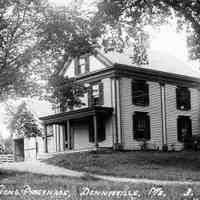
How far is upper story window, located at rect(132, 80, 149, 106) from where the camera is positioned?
3106 centimetres

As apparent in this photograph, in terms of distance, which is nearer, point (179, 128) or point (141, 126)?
point (141, 126)

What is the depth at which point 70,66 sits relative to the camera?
34.3 metres

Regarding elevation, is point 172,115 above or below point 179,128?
above

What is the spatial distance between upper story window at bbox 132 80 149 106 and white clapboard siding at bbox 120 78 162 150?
309 millimetres

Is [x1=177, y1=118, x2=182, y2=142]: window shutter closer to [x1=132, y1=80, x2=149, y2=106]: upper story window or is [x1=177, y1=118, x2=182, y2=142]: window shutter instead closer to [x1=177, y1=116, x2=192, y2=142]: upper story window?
[x1=177, y1=116, x2=192, y2=142]: upper story window

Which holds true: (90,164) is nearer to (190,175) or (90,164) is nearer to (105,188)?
(190,175)

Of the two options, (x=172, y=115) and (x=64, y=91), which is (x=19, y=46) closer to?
(x=64, y=91)

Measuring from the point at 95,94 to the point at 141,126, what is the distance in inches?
157

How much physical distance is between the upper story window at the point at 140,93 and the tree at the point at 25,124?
9.91 m

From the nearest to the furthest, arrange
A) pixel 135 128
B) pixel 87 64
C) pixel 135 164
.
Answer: pixel 135 164 → pixel 135 128 → pixel 87 64

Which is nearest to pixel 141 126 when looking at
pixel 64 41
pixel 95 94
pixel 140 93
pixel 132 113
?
pixel 132 113

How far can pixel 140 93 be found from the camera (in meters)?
31.5

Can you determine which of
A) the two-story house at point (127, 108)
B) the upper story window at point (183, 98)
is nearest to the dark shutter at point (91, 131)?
the two-story house at point (127, 108)

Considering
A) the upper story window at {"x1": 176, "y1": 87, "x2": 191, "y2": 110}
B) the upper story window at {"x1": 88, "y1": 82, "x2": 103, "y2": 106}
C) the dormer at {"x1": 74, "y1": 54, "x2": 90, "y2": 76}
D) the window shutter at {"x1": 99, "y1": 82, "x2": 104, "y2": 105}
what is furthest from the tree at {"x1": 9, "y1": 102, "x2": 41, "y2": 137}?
the upper story window at {"x1": 176, "y1": 87, "x2": 191, "y2": 110}
